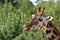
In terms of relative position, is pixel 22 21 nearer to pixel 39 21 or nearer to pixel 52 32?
pixel 39 21

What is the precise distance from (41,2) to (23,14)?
Answer: 4.63 ft

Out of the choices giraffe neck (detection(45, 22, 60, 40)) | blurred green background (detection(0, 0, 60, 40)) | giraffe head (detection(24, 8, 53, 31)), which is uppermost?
giraffe head (detection(24, 8, 53, 31))

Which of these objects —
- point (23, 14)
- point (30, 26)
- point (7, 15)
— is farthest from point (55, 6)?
point (30, 26)

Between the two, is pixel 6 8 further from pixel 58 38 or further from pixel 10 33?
pixel 58 38

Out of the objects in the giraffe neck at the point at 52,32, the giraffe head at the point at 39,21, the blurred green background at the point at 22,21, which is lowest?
the blurred green background at the point at 22,21

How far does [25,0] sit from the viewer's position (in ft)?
52.1

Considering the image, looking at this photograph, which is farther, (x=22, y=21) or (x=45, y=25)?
(x=22, y=21)

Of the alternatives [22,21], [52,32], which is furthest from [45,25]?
[22,21]

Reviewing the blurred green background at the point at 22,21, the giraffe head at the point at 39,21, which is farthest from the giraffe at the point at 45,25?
the blurred green background at the point at 22,21

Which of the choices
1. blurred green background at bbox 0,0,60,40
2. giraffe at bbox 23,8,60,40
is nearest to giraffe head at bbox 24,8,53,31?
giraffe at bbox 23,8,60,40

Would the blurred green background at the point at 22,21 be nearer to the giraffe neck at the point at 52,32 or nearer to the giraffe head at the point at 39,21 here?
the giraffe head at the point at 39,21

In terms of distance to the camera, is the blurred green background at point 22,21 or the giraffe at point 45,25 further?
the blurred green background at point 22,21

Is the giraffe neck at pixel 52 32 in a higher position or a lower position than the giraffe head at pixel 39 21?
lower

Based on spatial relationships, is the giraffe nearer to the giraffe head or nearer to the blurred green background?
the giraffe head
